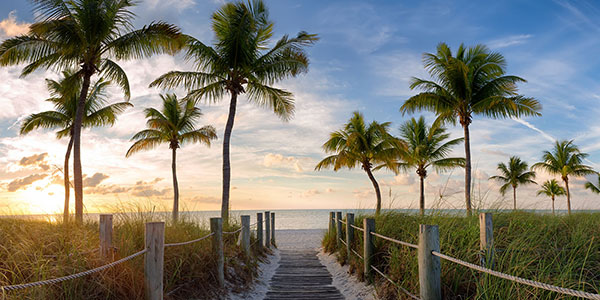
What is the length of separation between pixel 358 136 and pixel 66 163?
53.0 feet

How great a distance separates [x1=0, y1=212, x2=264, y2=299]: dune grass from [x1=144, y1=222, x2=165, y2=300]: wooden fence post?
0.44 feet

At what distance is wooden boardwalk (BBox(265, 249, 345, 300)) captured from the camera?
6.93m

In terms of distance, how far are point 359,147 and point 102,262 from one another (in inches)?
664

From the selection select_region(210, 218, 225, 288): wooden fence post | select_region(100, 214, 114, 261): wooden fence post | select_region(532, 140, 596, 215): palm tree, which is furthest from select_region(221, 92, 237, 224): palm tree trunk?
select_region(532, 140, 596, 215): palm tree

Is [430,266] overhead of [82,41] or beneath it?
beneath

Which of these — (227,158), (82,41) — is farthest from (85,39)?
(227,158)

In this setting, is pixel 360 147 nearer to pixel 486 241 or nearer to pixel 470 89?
pixel 470 89

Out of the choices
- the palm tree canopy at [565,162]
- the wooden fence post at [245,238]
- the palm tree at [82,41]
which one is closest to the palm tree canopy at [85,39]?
the palm tree at [82,41]

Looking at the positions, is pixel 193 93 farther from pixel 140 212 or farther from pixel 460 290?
pixel 460 290

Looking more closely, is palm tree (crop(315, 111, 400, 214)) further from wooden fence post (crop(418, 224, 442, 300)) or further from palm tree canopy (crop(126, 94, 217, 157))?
wooden fence post (crop(418, 224, 442, 300))

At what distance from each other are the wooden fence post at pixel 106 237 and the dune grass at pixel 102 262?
0.09m

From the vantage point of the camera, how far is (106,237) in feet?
16.2

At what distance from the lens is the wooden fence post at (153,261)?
4.35 meters

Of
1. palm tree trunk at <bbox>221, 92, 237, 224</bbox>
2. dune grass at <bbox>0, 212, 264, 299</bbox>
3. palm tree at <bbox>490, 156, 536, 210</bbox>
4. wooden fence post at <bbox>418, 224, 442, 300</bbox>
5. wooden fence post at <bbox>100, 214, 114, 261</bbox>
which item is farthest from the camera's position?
palm tree at <bbox>490, 156, 536, 210</bbox>
